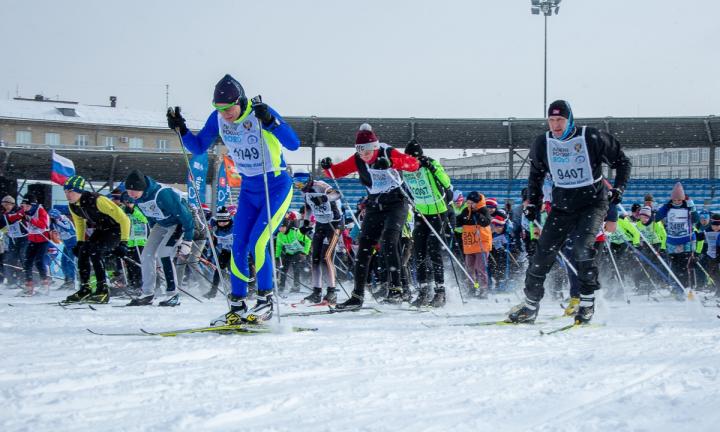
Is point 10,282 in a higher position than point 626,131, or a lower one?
lower

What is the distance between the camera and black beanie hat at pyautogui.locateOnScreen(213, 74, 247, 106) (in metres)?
5.79

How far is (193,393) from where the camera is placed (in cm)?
318

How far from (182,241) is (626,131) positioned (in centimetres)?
2488

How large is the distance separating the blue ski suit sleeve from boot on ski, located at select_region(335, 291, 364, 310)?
7.58 ft

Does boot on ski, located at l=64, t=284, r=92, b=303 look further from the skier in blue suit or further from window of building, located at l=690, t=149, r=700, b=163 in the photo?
window of building, located at l=690, t=149, r=700, b=163

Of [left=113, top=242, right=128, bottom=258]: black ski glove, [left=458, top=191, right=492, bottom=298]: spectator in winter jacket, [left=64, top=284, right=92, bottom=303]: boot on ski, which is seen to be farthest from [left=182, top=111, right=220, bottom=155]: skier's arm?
[left=458, top=191, right=492, bottom=298]: spectator in winter jacket

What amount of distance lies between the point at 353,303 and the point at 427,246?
148 cm

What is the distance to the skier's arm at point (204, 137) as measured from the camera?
6.24 meters

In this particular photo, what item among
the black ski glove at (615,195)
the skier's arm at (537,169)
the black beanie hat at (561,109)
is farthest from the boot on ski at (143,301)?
the black ski glove at (615,195)

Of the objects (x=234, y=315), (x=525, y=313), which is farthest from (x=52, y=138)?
(x=525, y=313)

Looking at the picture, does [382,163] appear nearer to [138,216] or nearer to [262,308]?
[262,308]

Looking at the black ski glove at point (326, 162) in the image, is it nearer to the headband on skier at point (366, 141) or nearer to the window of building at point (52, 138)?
the headband on skier at point (366, 141)

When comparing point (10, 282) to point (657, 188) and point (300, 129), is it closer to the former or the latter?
point (300, 129)

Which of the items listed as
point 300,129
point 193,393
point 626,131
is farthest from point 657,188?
point 193,393
